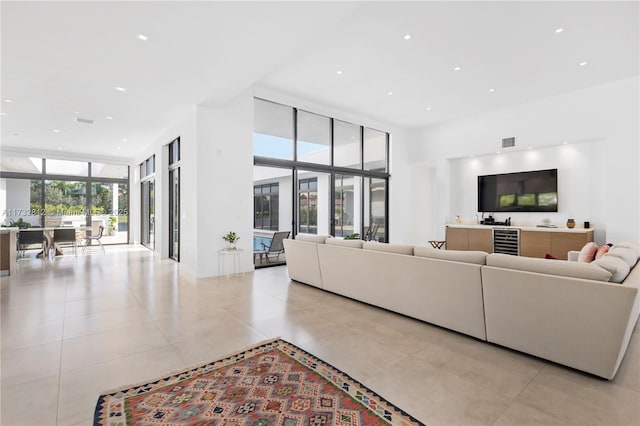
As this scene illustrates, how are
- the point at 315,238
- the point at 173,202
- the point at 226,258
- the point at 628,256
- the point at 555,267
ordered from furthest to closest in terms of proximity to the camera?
the point at 173,202 → the point at 226,258 → the point at 315,238 → the point at 628,256 → the point at 555,267

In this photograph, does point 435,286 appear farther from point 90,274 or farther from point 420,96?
point 90,274

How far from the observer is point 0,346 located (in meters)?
2.93

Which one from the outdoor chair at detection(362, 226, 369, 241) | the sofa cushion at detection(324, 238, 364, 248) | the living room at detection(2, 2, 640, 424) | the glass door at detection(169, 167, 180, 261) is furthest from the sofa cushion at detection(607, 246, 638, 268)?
the glass door at detection(169, 167, 180, 261)

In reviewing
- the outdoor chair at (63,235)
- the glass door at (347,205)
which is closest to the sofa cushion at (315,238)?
the glass door at (347,205)

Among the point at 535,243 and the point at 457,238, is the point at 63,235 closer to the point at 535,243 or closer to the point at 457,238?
the point at 457,238

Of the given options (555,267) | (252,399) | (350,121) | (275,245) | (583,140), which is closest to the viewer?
(252,399)

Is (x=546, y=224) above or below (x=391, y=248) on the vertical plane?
above

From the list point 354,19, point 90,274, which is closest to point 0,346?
point 90,274

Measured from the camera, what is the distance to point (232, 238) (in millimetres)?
6000

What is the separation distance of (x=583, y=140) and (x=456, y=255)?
5.98m

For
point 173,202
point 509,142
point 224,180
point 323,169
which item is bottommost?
point 173,202

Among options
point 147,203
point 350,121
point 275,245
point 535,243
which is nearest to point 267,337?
point 275,245

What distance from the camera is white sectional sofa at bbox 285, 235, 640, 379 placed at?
2.33 metres

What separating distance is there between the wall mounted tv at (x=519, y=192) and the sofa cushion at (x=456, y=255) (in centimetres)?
586
